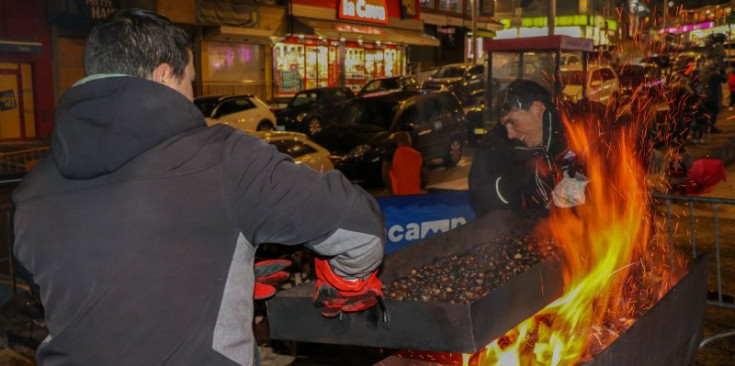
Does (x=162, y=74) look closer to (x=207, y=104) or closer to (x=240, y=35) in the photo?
(x=207, y=104)

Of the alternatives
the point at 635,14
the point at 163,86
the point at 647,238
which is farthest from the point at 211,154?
the point at 635,14

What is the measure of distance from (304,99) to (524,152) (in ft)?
68.0

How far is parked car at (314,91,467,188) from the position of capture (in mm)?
13891

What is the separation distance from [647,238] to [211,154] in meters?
A: 4.05

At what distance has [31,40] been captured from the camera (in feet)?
72.9

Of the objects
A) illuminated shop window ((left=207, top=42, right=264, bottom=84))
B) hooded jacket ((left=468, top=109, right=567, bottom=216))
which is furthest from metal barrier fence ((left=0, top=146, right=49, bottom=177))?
illuminated shop window ((left=207, top=42, right=264, bottom=84))

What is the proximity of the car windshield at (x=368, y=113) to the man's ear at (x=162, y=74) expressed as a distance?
1284 cm

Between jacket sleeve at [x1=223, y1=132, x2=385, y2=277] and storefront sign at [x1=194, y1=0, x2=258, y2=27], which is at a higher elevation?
storefront sign at [x1=194, y1=0, x2=258, y2=27]

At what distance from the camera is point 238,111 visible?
21.5 meters

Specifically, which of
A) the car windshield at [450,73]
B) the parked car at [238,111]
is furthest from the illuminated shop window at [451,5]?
the parked car at [238,111]

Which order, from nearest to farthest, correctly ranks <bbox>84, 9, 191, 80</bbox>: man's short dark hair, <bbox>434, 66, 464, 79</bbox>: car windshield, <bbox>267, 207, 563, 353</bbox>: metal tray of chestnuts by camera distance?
<bbox>84, 9, 191, 80</bbox>: man's short dark hair < <bbox>267, 207, 563, 353</bbox>: metal tray of chestnuts < <bbox>434, 66, 464, 79</bbox>: car windshield

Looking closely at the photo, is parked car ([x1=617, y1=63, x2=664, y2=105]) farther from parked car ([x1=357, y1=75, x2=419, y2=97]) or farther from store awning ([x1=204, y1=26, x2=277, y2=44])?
store awning ([x1=204, y1=26, x2=277, y2=44])

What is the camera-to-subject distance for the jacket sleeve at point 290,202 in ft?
6.13

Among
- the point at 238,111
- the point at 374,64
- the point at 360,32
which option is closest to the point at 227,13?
the point at 360,32
